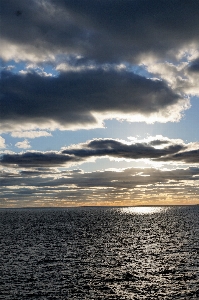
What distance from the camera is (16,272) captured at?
49062 millimetres

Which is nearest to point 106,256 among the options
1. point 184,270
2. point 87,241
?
point 184,270

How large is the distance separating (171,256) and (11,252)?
29943 mm

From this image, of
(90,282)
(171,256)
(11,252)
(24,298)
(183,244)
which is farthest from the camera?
(183,244)

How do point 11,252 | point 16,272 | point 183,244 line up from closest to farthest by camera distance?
point 16,272, point 11,252, point 183,244

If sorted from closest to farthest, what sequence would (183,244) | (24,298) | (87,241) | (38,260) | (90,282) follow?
(24,298), (90,282), (38,260), (183,244), (87,241)

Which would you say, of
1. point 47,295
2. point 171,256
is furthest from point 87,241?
point 47,295

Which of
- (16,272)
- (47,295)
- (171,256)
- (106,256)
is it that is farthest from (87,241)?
(47,295)

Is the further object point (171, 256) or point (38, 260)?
point (171, 256)

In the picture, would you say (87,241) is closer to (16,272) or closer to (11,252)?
(11,252)

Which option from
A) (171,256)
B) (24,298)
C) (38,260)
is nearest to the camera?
(24,298)

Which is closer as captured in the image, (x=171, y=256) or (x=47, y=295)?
(x=47, y=295)

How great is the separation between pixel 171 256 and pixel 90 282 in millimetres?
22897

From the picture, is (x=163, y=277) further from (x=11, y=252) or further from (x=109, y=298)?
(x=11, y=252)

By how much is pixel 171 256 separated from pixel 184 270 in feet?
40.1
